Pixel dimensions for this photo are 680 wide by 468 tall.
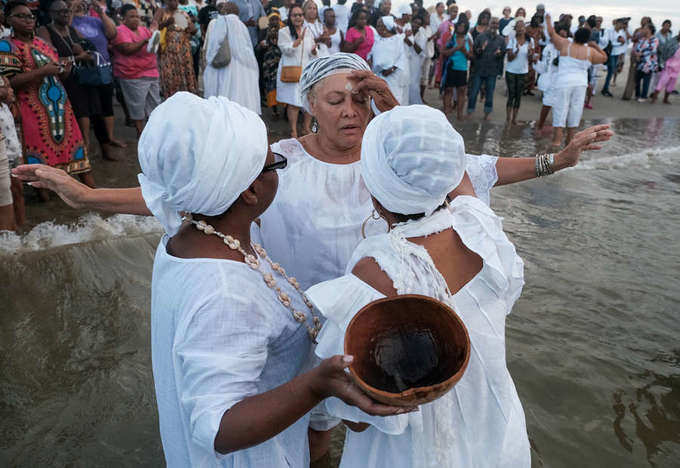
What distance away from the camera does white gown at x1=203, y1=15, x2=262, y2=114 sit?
6.70 meters

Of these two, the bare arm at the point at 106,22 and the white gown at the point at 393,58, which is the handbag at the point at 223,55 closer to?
the bare arm at the point at 106,22

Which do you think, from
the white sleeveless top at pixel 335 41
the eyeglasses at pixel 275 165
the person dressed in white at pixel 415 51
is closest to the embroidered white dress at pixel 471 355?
the eyeglasses at pixel 275 165

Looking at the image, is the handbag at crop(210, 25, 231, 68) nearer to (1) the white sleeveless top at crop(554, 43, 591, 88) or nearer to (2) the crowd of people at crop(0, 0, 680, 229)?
(2) the crowd of people at crop(0, 0, 680, 229)

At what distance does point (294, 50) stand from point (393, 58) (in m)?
2.32

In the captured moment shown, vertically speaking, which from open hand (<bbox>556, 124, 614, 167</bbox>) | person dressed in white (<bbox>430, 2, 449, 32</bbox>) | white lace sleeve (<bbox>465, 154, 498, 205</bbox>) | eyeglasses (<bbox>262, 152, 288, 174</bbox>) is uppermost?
person dressed in white (<bbox>430, 2, 449, 32</bbox>)

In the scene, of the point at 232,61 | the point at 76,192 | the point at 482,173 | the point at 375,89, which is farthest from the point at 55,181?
the point at 232,61

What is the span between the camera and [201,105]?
3.99ft

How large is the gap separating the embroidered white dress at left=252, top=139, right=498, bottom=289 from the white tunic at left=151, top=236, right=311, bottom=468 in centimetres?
69

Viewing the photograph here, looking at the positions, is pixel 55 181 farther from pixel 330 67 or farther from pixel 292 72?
pixel 292 72

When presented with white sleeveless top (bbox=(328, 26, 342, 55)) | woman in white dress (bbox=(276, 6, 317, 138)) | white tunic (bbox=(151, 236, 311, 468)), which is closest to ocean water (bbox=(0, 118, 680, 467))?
white tunic (bbox=(151, 236, 311, 468))

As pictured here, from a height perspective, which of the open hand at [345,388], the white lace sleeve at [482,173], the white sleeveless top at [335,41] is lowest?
the open hand at [345,388]

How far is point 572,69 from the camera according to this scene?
324 inches

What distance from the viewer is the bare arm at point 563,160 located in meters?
2.17

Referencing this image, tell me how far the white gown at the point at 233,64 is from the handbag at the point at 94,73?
54.9 inches
